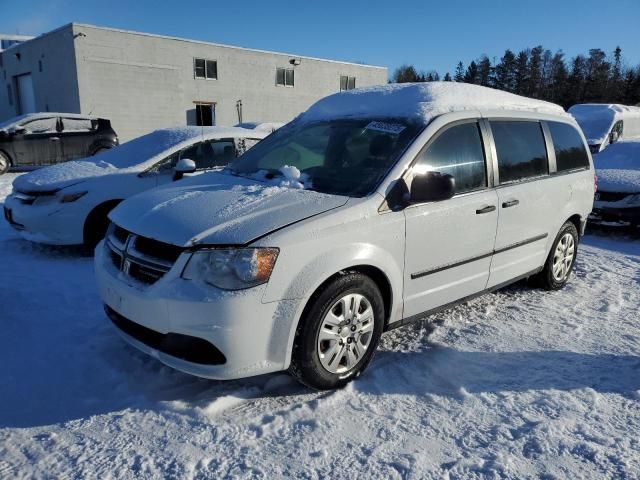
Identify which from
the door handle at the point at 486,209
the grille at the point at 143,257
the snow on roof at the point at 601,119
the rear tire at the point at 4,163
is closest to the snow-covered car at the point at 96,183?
the grille at the point at 143,257

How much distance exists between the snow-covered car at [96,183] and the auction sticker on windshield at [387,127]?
2103mm

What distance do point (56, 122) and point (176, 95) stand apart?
11938mm

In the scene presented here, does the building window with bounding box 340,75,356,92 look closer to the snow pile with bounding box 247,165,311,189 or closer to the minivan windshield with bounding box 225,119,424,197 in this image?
the minivan windshield with bounding box 225,119,424,197

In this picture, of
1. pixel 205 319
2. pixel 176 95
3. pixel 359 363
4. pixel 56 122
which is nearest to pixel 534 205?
pixel 359 363

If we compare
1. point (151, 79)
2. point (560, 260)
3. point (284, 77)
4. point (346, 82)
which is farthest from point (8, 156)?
point (346, 82)

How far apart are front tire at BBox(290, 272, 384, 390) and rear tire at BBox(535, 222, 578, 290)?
2.41m

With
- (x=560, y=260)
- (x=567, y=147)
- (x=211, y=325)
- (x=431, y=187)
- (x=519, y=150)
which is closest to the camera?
(x=211, y=325)

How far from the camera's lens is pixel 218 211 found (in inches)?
120

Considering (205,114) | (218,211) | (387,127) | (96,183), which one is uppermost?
(205,114)

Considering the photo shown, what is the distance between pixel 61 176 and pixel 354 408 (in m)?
4.77

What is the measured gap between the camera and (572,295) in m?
5.00

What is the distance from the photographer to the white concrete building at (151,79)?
22833 millimetres

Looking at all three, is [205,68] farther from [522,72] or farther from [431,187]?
A: [522,72]

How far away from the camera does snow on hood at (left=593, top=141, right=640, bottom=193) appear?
7586 mm
